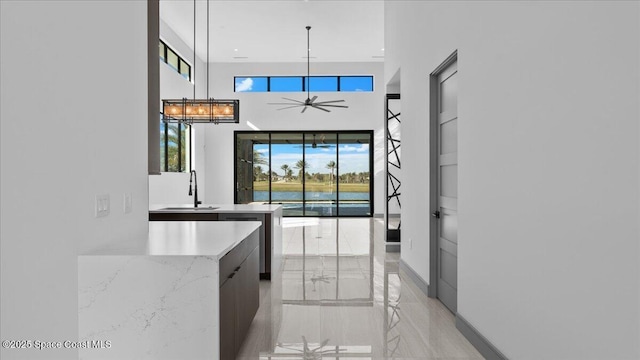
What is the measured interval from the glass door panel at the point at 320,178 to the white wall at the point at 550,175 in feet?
29.7

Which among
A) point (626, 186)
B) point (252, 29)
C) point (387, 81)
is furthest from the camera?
point (252, 29)


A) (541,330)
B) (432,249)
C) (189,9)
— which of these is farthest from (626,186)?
(189,9)

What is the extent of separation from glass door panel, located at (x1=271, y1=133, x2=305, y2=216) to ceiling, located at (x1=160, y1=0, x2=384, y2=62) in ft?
7.92

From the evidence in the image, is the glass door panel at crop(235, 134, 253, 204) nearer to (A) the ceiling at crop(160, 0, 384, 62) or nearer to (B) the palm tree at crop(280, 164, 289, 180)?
(B) the palm tree at crop(280, 164, 289, 180)

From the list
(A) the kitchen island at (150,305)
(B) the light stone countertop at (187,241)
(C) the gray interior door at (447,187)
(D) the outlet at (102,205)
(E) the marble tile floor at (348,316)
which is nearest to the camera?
(A) the kitchen island at (150,305)

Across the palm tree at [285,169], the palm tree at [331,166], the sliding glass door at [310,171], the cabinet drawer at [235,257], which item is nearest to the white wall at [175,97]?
the sliding glass door at [310,171]

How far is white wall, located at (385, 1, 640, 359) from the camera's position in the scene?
1635mm

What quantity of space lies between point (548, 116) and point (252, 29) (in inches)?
326

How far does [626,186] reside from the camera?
1605mm

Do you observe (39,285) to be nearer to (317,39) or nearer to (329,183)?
(317,39)

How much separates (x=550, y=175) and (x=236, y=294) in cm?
187

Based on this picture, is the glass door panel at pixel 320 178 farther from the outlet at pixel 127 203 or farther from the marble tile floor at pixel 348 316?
the outlet at pixel 127 203

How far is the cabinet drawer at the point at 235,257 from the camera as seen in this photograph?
234 centimetres

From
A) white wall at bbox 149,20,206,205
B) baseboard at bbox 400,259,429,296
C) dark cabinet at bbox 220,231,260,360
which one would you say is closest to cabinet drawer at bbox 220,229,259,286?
dark cabinet at bbox 220,231,260,360
